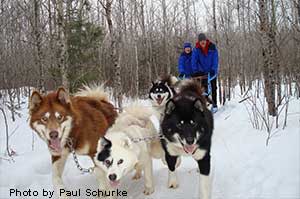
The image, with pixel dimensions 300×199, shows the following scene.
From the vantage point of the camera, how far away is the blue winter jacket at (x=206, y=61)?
7.73 meters

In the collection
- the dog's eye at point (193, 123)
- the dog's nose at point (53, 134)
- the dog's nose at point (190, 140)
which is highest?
the dog's eye at point (193, 123)

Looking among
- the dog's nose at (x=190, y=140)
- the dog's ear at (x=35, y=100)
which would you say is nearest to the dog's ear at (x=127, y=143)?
the dog's nose at (x=190, y=140)

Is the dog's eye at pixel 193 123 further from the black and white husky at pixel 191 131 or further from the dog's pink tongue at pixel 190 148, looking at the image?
the dog's pink tongue at pixel 190 148

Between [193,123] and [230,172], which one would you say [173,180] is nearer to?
[230,172]

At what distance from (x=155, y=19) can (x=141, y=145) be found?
18151 millimetres

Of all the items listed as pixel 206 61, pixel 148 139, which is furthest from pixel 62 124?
pixel 206 61

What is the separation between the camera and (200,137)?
10.8 ft

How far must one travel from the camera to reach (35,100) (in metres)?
3.60

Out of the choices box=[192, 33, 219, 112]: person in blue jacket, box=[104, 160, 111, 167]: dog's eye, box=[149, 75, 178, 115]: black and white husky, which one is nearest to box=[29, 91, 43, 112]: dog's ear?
box=[104, 160, 111, 167]: dog's eye

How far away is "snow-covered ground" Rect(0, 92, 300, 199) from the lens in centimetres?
323

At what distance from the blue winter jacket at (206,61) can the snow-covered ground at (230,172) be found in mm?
2102

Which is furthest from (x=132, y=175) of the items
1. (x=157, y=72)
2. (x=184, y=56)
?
(x=157, y=72)

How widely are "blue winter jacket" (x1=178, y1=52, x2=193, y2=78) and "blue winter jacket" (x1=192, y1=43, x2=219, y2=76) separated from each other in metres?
0.33

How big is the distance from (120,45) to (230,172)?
1516cm
